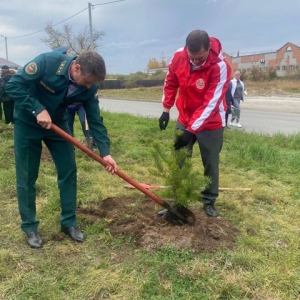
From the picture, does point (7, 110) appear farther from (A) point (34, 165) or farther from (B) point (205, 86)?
(B) point (205, 86)

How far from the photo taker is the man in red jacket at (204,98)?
11.7 feet

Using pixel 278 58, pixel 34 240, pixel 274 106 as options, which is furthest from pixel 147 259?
pixel 278 58

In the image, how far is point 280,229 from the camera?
369 centimetres

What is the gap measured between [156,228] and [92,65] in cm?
165

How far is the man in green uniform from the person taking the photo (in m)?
2.90

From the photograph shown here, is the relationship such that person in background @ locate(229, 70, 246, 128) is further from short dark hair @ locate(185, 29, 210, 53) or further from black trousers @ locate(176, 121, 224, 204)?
short dark hair @ locate(185, 29, 210, 53)

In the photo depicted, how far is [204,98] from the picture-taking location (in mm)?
3699

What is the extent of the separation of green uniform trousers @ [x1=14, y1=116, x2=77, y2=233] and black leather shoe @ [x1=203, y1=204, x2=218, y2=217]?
54.6 inches

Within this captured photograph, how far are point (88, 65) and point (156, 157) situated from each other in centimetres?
119

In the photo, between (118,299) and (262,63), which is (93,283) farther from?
(262,63)

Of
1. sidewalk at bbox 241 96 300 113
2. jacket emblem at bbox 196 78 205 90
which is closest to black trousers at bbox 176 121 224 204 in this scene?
jacket emblem at bbox 196 78 205 90

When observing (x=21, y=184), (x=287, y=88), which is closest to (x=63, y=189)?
(x=21, y=184)

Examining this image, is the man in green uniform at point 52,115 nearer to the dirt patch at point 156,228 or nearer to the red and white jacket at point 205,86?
the dirt patch at point 156,228

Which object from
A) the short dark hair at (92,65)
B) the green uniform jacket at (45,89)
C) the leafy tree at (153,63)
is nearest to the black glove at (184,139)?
the green uniform jacket at (45,89)
